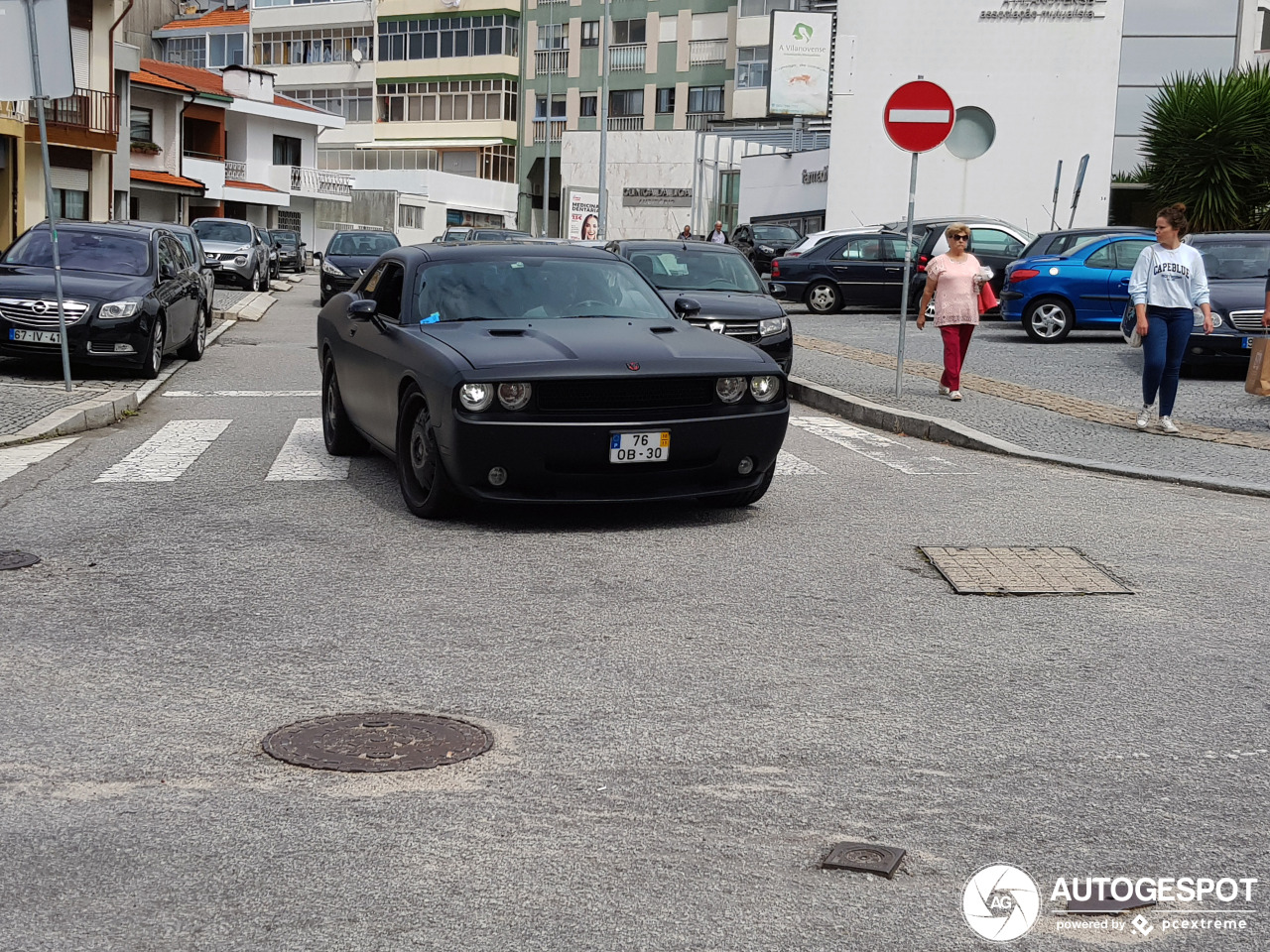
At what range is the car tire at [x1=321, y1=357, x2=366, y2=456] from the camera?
34.7ft

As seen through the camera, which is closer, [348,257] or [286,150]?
[348,257]

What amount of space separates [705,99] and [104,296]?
200 feet

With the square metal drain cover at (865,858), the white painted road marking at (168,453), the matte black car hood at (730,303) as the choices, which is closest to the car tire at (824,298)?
the matte black car hood at (730,303)

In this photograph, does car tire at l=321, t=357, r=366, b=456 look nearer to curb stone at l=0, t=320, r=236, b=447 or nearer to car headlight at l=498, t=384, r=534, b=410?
curb stone at l=0, t=320, r=236, b=447

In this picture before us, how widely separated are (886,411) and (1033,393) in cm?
279

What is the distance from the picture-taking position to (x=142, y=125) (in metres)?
59.8

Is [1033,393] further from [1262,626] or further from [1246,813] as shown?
[1246,813]

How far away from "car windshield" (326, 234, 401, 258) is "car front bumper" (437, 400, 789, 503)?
23.1m

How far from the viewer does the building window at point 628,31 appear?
247 feet

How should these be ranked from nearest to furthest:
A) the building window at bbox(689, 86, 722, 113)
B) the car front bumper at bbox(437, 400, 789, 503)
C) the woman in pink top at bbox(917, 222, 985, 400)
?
the car front bumper at bbox(437, 400, 789, 503) < the woman in pink top at bbox(917, 222, 985, 400) < the building window at bbox(689, 86, 722, 113)

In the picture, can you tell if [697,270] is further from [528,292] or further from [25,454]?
[25,454]

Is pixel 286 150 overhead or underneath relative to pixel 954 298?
overhead

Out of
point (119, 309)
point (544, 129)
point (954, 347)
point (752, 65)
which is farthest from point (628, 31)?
point (954, 347)

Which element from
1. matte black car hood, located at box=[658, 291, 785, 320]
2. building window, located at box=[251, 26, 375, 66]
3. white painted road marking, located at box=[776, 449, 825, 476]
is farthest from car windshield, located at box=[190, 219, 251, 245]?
building window, located at box=[251, 26, 375, 66]
